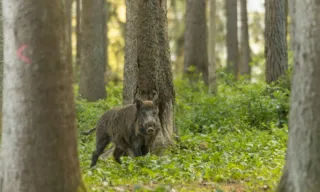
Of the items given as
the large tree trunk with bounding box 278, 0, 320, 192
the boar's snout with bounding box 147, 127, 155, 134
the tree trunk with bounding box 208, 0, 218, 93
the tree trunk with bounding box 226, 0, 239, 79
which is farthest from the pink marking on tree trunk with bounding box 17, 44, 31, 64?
the tree trunk with bounding box 226, 0, 239, 79

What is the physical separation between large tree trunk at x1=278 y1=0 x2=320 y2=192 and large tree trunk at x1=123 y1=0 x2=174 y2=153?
597 centimetres

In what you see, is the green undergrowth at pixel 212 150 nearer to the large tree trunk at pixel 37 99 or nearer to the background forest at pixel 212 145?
the background forest at pixel 212 145

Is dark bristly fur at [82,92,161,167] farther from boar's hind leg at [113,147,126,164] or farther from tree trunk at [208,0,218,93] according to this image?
tree trunk at [208,0,218,93]

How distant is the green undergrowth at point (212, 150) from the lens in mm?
9375

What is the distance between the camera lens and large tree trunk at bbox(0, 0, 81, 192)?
7.11 metres

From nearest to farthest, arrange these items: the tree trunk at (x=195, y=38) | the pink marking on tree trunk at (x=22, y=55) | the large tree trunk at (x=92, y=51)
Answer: the pink marking on tree trunk at (x=22, y=55), the large tree trunk at (x=92, y=51), the tree trunk at (x=195, y=38)

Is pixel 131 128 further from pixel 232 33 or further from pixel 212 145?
pixel 232 33

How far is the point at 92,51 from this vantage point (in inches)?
975

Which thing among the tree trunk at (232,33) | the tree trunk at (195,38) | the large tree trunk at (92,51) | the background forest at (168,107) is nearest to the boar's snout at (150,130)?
the background forest at (168,107)

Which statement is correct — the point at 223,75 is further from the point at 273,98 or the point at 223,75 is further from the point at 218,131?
the point at 218,131

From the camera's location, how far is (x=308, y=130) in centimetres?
692

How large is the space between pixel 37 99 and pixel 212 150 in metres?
6.33

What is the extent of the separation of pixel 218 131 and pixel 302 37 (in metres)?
8.77

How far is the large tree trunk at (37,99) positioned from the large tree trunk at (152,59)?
5695mm
